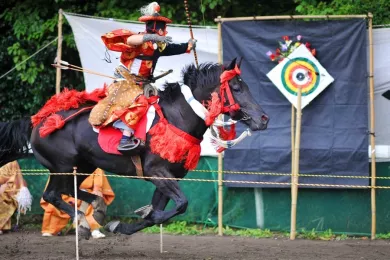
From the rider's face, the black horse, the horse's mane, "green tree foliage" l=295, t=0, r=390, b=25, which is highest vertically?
"green tree foliage" l=295, t=0, r=390, b=25

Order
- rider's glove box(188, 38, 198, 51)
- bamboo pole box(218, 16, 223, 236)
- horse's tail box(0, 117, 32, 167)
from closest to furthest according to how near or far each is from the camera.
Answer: rider's glove box(188, 38, 198, 51)
horse's tail box(0, 117, 32, 167)
bamboo pole box(218, 16, 223, 236)

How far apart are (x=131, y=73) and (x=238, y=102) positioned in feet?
4.02

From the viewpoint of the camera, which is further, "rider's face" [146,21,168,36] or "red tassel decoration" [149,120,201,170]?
"rider's face" [146,21,168,36]

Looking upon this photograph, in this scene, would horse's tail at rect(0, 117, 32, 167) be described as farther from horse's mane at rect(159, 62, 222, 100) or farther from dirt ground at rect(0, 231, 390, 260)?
horse's mane at rect(159, 62, 222, 100)

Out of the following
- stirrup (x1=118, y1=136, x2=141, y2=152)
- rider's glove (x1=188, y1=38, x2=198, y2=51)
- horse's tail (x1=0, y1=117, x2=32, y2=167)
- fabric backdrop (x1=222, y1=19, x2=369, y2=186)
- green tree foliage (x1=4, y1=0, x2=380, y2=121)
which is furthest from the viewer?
green tree foliage (x1=4, y1=0, x2=380, y2=121)

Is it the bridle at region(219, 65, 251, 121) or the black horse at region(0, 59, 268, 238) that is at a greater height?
the bridle at region(219, 65, 251, 121)

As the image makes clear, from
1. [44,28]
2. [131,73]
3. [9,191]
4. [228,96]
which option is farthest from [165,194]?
[44,28]

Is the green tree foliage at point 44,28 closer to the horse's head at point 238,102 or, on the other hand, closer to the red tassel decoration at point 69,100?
the red tassel decoration at point 69,100

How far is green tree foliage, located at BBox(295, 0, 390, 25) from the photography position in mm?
11312

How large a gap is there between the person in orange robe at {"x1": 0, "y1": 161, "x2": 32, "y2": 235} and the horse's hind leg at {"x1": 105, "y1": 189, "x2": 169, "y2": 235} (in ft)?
9.39

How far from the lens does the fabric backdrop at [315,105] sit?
10742 mm

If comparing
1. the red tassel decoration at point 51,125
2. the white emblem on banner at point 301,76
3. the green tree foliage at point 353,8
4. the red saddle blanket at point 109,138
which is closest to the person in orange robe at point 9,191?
the red tassel decoration at point 51,125

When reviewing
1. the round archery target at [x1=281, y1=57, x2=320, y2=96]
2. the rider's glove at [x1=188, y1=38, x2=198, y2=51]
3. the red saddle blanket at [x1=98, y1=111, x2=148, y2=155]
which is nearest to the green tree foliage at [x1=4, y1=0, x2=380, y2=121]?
the round archery target at [x1=281, y1=57, x2=320, y2=96]

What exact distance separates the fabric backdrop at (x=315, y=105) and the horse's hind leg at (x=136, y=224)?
2377 millimetres
